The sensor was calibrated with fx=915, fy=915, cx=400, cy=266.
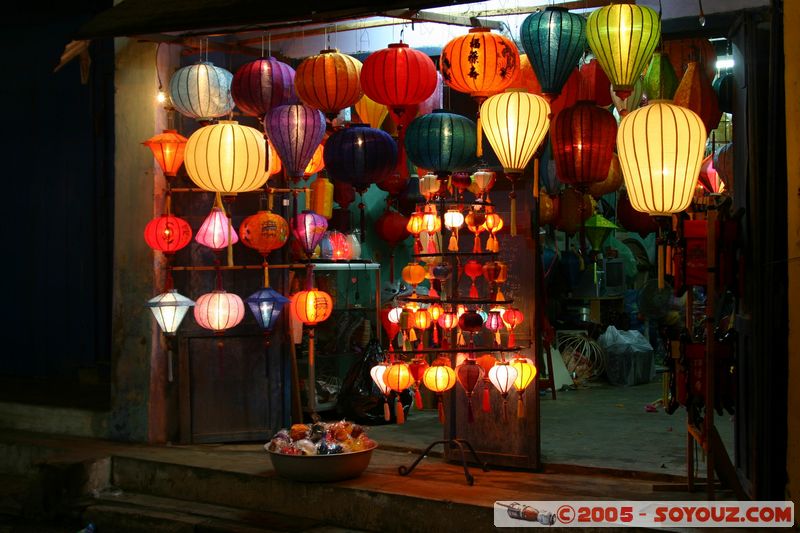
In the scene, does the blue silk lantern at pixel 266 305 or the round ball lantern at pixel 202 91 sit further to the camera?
the blue silk lantern at pixel 266 305

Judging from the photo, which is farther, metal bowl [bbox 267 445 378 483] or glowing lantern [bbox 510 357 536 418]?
A: glowing lantern [bbox 510 357 536 418]

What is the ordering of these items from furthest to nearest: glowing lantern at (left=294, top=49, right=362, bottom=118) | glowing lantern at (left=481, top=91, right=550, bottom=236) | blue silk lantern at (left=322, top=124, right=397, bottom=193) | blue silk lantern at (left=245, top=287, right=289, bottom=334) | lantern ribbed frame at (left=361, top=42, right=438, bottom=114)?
blue silk lantern at (left=245, top=287, right=289, bottom=334)
blue silk lantern at (left=322, top=124, right=397, bottom=193)
glowing lantern at (left=294, top=49, right=362, bottom=118)
lantern ribbed frame at (left=361, top=42, right=438, bottom=114)
glowing lantern at (left=481, top=91, right=550, bottom=236)

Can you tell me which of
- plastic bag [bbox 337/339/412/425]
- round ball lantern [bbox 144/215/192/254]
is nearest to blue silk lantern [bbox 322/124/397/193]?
round ball lantern [bbox 144/215/192/254]

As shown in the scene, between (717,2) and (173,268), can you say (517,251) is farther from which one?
(173,268)

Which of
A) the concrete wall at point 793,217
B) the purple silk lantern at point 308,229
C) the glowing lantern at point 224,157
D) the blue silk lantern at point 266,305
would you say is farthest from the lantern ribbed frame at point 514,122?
the blue silk lantern at point 266,305

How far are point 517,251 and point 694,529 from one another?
9.41 ft

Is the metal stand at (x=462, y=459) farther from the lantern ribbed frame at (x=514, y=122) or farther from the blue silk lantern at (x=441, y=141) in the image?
the lantern ribbed frame at (x=514, y=122)

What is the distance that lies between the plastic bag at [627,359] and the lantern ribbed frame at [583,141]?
293 inches

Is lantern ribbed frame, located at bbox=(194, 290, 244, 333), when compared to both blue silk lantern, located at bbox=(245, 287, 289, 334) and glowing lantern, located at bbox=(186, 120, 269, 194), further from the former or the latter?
glowing lantern, located at bbox=(186, 120, 269, 194)

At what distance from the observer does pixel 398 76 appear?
6.60 m

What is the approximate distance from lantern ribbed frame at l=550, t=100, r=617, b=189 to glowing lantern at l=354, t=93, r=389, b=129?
2.18 metres

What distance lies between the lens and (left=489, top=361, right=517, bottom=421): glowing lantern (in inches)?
279

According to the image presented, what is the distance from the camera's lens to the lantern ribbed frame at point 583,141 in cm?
602

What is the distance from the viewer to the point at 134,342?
8.58 m
